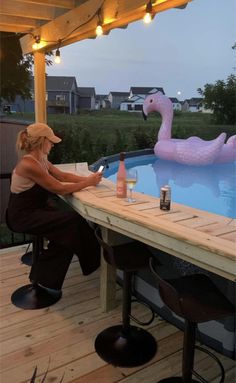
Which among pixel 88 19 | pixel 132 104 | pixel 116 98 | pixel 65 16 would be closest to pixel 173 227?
pixel 88 19

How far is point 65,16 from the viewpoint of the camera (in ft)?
11.2

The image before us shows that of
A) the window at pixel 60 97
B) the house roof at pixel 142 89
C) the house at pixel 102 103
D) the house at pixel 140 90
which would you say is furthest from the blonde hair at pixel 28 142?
the house roof at pixel 142 89

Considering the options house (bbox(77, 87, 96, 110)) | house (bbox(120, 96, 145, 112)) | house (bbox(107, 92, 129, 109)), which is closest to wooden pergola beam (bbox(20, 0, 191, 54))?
house (bbox(77, 87, 96, 110))

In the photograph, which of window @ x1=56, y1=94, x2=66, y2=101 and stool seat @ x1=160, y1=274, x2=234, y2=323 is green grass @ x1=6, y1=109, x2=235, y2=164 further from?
stool seat @ x1=160, y1=274, x2=234, y2=323

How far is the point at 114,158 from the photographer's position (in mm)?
7066

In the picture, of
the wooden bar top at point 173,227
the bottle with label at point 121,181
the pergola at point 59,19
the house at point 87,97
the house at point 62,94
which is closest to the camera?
the wooden bar top at point 173,227

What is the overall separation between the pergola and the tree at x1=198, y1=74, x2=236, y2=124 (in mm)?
6086

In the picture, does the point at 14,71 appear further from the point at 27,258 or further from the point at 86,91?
the point at 27,258

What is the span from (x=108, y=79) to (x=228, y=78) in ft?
13.1

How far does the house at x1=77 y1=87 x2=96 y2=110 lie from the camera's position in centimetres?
903

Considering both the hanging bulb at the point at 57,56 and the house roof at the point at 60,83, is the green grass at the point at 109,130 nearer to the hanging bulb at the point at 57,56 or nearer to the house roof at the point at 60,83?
the house roof at the point at 60,83

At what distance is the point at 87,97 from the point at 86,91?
751mm

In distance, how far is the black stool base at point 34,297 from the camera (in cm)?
253

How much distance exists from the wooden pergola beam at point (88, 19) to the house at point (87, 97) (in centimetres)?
477
